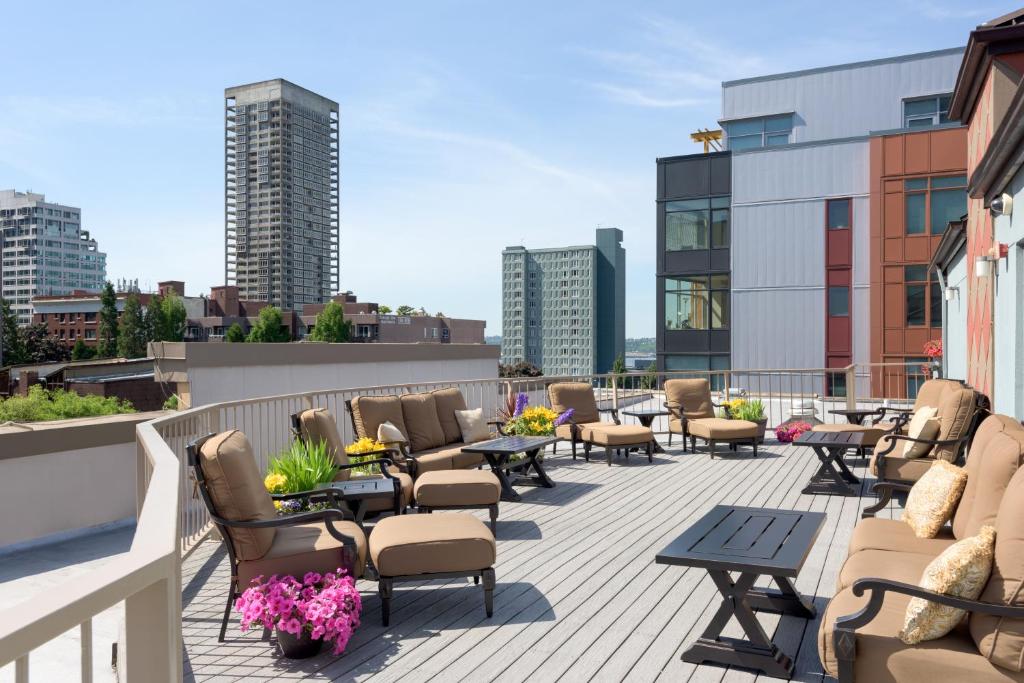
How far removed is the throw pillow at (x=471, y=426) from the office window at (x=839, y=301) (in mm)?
17366

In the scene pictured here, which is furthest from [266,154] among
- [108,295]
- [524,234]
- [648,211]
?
[648,211]

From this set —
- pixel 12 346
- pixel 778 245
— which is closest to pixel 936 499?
pixel 778 245

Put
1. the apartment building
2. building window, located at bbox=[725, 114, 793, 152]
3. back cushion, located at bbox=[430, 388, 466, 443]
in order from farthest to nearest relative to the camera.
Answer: building window, located at bbox=[725, 114, 793, 152]
the apartment building
back cushion, located at bbox=[430, 388, 466, 443]

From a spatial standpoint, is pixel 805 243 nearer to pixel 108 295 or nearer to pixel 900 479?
pixel 900 479

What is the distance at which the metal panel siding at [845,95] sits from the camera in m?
23.5

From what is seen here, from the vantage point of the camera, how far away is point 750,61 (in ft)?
80.0

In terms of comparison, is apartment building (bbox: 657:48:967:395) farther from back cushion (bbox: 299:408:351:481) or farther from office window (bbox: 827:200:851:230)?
back cushion (bbox: 299:408:351:481)

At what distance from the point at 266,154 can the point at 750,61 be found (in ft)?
470

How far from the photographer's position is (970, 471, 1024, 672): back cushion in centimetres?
239

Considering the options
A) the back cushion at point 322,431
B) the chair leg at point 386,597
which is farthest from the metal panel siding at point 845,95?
the chair leg at point 386,597

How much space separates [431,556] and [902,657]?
7.41 feet

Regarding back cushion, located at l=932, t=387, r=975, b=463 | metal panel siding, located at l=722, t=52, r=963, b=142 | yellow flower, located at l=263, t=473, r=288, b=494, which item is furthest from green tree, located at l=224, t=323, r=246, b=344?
back cushion, located at l=932, t=387, r=975, b=463

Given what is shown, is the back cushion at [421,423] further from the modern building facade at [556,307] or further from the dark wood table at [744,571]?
the modern building facade at [556,307]

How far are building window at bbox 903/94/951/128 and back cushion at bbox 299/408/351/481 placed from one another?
23420mm
